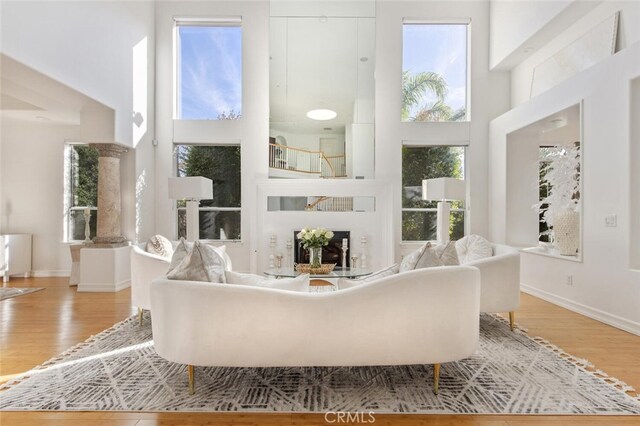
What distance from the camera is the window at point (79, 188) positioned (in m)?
6.83

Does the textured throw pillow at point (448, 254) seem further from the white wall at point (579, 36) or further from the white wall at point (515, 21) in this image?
the white wall at point (515, 21)

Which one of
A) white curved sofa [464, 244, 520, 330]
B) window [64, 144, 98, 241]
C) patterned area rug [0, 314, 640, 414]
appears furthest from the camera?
window [64, 144, 98, 241]

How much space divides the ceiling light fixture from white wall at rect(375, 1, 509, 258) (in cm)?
85

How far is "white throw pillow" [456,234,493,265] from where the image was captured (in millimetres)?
3787

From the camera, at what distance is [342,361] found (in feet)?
7.15

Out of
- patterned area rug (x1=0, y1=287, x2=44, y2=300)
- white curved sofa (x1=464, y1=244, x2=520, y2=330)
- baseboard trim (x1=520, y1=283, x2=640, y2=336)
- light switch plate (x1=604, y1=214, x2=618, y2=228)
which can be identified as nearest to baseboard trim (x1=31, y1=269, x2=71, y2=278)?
patterned area rug (x1=0, y1=287, x2=44, y2=300)

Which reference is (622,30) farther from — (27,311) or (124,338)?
(27,311)

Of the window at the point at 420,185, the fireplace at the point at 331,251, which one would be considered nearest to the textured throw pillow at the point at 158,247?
the fireplace at the point at 331,251

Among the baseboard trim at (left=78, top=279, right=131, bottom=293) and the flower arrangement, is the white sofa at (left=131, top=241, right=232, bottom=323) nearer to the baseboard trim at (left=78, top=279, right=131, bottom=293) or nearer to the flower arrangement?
the flower arrangement

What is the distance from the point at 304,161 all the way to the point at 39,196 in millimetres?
4828

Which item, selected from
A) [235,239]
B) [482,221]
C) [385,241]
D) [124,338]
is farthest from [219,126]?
[482,221]

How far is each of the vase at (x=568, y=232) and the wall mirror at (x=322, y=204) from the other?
2.92 metres

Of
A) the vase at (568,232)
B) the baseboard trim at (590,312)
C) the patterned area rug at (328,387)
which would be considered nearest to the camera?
the patterned area rug at (328,387)
